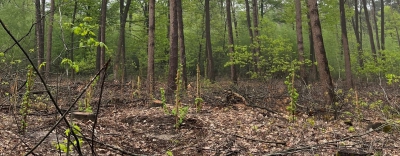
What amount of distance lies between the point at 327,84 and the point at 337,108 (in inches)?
29.9

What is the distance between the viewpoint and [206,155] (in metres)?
5.65

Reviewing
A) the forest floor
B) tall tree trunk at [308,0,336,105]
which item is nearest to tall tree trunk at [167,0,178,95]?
the forest floor

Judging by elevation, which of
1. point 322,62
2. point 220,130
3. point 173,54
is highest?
point 173,54

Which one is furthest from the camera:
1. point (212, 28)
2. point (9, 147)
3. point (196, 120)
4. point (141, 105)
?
point (212, 28)

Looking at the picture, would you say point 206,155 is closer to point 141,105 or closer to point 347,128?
point 347,128

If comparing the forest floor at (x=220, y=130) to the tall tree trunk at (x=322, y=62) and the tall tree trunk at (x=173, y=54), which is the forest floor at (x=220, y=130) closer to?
the tall tree trunk at (x=322, y=62)

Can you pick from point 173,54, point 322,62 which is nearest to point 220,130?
point 322,62

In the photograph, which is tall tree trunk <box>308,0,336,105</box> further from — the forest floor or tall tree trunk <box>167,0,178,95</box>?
tall tree trunk <box>167,0,178,95</box>

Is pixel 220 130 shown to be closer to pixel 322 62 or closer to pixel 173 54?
pixel 322 62

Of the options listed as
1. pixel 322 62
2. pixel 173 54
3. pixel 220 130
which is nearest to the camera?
pixel 220 130

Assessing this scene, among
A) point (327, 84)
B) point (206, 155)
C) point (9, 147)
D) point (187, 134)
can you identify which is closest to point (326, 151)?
point (206, 155)

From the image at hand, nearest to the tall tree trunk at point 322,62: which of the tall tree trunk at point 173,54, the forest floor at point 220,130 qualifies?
the forest floor at point 220,130

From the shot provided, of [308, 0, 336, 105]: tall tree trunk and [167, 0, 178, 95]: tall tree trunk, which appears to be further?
[167, 0, 178, 95]: tall tree trunk

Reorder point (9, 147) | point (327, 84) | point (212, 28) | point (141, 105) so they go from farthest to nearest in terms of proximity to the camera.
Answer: point (212, 28), point (141, 105), point (327, 84), point (9, 147)
